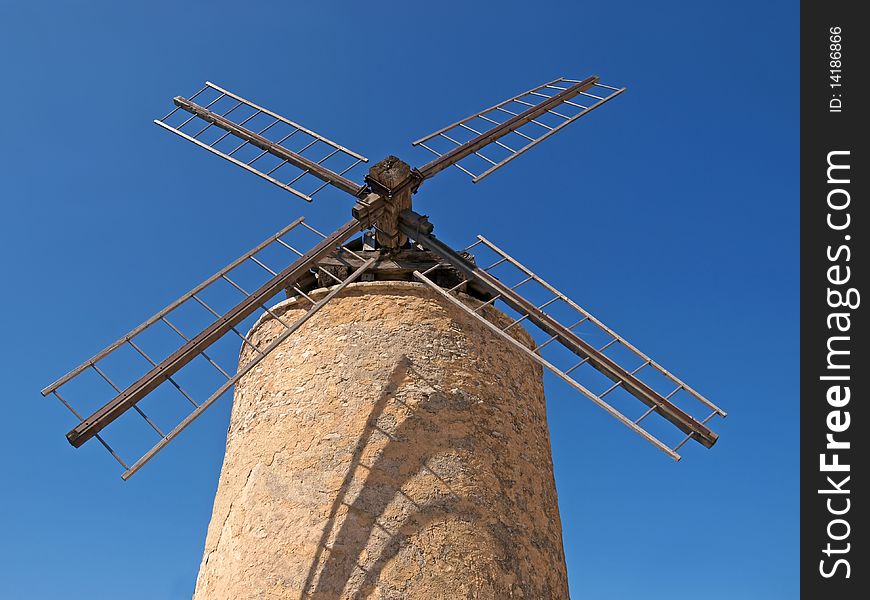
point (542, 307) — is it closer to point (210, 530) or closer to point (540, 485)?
point (540, 485)

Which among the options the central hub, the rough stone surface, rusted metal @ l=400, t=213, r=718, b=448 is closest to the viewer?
the rough stone surface

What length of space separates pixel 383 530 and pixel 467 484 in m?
0.66

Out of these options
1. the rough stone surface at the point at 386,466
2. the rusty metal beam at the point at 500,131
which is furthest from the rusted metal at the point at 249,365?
the rusty metal beam at the point at 500,131

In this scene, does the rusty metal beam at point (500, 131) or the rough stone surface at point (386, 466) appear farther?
the rusty metal beam at point (500, 131)

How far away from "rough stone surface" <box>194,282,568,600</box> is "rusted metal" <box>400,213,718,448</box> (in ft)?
0.70

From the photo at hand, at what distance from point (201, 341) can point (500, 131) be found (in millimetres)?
3509

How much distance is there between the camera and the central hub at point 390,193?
6.84 m

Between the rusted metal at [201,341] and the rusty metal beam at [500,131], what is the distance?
1.03 meters

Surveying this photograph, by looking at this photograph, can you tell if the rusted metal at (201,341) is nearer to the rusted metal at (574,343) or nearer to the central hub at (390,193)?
the central hub at (390,193)

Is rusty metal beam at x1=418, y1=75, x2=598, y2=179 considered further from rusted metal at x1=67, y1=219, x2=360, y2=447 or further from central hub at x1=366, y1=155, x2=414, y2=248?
rusted metal at x1=67, y1=219, x2=360, y2=447

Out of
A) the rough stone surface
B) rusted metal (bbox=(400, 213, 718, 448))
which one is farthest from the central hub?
the rough stone surface

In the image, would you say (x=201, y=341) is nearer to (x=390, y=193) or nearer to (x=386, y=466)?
(x=386, y=466)

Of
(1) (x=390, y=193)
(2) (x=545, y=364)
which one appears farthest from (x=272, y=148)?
(2) (x=545, y=364)

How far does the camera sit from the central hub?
6836 millimetres
